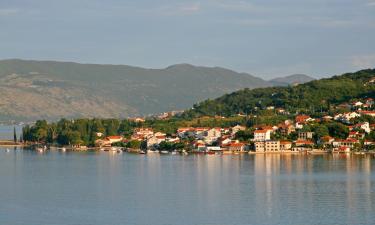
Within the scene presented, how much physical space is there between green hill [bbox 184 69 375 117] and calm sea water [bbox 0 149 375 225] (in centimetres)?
2503

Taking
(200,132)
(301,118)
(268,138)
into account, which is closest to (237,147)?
(268,138)

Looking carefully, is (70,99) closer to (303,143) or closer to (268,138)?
(268,138)

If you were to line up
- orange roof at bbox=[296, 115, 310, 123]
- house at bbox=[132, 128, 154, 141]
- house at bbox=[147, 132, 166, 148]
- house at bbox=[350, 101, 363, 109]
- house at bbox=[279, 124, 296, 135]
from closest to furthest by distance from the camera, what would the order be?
house at bbox=[279, 124, 296, 135]
house at bbox=[147, 132, 166, 148]
orange roof at bbox=[296, 115, 310, 123]
house at bbox=[132, 128, 154, 141]
house at bbox=[350, 101, 363, 109]

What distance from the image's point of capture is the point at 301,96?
75.3 m

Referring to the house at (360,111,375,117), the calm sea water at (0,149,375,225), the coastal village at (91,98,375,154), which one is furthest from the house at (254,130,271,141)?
the calm sea water at (0,149,375,225)

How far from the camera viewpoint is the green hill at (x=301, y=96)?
72.5 meters

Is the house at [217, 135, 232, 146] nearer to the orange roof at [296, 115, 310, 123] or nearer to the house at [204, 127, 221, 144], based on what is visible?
the house at [204, 127, 221, 144]

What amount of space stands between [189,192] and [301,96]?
146 ft

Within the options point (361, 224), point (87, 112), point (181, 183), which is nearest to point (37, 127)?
point (181, 183)

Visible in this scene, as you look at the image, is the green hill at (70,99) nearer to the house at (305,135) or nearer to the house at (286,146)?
the house at (305,135)

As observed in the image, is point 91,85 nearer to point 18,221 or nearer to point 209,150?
point 209,150

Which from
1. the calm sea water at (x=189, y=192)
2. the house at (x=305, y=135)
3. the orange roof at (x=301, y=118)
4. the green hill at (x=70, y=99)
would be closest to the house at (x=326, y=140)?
the house at (x=305, y=135)

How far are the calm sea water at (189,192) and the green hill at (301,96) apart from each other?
2503cm

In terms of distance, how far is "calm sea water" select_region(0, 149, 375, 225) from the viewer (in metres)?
25.8
